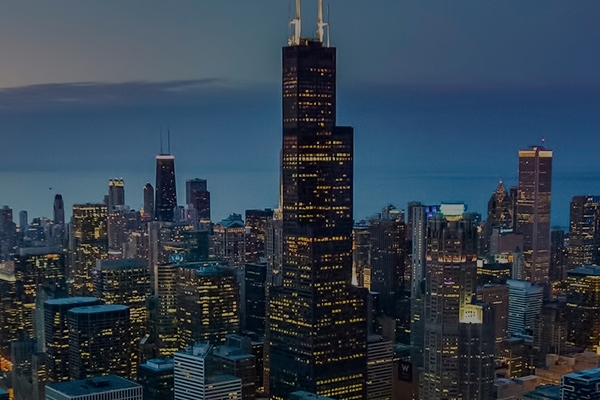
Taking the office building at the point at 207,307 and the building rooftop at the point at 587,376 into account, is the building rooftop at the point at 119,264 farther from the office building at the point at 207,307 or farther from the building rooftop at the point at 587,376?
the building rooftop at the point at 587,376

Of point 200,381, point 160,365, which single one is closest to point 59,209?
point 160,365

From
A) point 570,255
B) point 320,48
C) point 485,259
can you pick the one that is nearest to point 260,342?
point 320,48

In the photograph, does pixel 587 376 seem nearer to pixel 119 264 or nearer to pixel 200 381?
pixel 200 381

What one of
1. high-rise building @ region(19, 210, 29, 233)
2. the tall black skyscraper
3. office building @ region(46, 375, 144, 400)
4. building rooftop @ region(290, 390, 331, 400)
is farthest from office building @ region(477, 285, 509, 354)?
the tall black skyscraper

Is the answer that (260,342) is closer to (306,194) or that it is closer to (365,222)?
(306,194)

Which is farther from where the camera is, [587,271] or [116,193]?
[116,193]

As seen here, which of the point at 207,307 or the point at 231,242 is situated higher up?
the point at 231,242

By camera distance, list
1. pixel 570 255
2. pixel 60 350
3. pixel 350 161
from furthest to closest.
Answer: pixel 570 255, pixel 60 350, pixel 350 161
